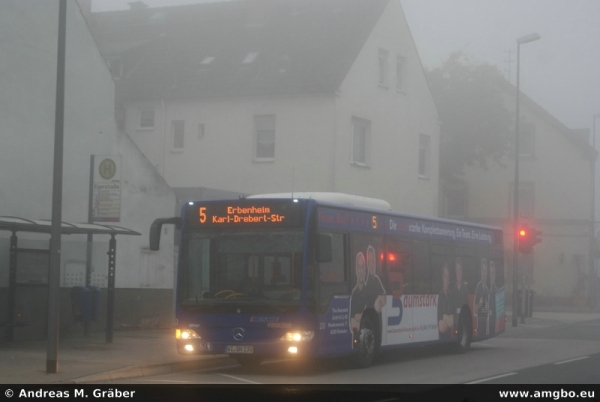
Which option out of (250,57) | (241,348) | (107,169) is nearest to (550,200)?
(250,57)

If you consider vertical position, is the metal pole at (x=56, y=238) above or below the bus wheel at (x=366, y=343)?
above

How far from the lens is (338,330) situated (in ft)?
54.7

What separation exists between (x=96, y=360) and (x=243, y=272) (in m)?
3.25

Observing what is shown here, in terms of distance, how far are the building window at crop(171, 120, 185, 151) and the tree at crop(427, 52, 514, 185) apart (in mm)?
17235

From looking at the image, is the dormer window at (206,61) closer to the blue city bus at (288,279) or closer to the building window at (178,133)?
the building window at (178,133)

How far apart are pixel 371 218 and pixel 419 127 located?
74.2 ft

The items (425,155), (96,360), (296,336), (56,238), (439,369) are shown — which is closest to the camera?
(56,238)

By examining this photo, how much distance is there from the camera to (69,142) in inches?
947

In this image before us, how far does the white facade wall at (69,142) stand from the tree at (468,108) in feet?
85.4

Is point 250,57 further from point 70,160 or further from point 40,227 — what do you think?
point 40,227

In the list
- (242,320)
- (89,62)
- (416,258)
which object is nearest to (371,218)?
(416,258)

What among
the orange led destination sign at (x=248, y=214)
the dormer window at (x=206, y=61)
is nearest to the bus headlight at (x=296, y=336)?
the orange led destination sign at (x=248, y=214)

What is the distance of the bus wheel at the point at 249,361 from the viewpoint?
17.1 metres

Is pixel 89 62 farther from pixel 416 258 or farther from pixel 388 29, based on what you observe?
pixel 388 29
